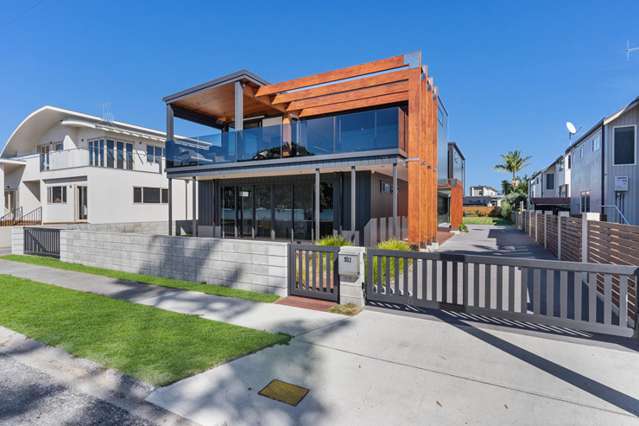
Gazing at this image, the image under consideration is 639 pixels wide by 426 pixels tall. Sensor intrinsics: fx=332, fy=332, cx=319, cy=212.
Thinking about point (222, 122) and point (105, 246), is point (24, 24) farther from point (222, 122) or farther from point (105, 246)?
point (105, 246)

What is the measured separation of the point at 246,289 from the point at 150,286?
2.31m

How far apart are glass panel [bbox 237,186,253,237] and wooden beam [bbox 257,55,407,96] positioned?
4303mm

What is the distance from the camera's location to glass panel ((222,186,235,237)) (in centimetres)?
1537

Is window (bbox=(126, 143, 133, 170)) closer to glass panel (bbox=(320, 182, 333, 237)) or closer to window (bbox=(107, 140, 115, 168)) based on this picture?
window (bbox=(107, 140, 115, 168))

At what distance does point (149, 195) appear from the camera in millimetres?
21203

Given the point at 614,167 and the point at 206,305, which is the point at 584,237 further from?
the point at 614,167

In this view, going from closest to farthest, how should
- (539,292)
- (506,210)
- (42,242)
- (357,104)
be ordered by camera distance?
(539,292)
(42,242)
(357,104)
(506,210)

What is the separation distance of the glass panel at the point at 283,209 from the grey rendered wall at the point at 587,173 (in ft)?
55.4

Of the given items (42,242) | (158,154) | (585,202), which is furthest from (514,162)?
(42,242)

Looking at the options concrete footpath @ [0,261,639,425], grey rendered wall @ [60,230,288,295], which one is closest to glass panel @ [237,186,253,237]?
grey rendered wall @ [60,230,288,295]

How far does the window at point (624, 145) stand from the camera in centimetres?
1614

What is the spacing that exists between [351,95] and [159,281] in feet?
30.5

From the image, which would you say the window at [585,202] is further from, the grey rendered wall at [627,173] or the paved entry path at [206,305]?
the paved entry path at [206,305]

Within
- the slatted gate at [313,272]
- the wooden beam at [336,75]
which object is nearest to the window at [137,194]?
the wooden beam at [336,75]
